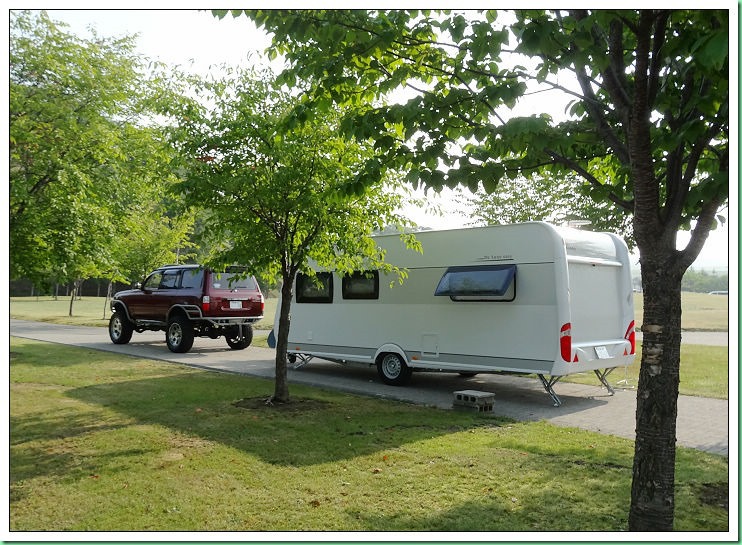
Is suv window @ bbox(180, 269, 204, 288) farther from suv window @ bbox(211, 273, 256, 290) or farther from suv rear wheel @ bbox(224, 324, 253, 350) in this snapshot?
suv rear wheel @ bbox(224, 324, 253, 350)

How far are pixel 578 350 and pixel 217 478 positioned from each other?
5796mm

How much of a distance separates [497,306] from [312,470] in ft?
16.2

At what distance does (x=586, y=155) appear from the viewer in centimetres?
510

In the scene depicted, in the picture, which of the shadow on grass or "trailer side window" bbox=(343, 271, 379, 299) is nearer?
the shadow on grass

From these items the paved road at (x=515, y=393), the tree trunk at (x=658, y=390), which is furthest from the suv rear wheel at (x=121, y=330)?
the tree trunk at (x=658, y=390)

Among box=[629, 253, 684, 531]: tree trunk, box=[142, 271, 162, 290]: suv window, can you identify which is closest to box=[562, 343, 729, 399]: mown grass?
box=[629, 253, 684, 531]: tree trunk

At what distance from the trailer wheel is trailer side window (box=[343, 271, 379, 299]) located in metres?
1.13

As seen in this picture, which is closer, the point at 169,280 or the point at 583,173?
the point at 583,173

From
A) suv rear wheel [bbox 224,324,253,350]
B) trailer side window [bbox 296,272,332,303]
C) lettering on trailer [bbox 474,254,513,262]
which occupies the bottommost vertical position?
suv rear wheel [bbox 224,324,253,350]

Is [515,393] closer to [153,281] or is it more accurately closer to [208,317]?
[208,317]

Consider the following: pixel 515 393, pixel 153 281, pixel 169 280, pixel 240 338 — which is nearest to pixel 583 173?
pixel 515 393

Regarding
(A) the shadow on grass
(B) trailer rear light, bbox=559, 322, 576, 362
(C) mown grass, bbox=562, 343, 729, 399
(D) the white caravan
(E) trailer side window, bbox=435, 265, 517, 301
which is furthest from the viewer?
(C) mown grass, bbox=562, 343, 729, 399

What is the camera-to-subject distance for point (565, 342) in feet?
29.4

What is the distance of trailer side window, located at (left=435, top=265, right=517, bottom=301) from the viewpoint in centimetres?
952
